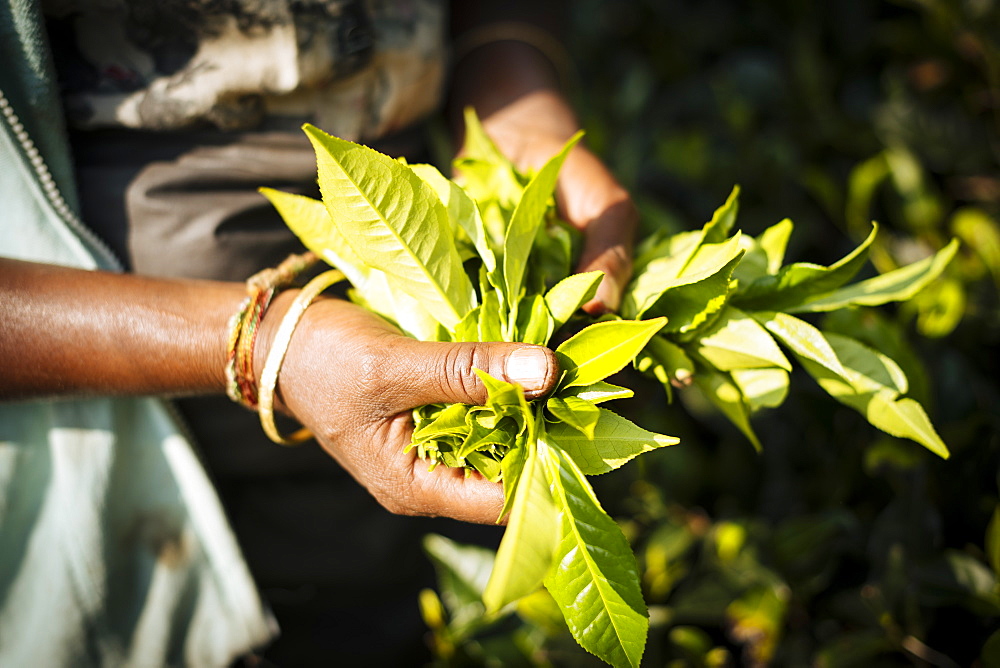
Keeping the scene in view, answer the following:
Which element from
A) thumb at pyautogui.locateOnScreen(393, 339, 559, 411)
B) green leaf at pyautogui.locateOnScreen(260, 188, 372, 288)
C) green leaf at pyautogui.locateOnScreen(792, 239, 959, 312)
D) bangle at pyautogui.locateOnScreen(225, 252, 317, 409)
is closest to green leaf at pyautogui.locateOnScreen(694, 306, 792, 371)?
green leaf at pyautogui.locateOnScreen(792, 239, 959, 312)

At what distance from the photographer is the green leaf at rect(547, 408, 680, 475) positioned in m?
0.60

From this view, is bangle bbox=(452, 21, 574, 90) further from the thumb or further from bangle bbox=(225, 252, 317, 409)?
the thumb

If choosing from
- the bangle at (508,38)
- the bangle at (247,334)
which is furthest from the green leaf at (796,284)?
the bangle at (508,38)

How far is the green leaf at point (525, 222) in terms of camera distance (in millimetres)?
629

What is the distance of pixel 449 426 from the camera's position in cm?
59

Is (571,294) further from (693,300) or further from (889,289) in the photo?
(889,289)

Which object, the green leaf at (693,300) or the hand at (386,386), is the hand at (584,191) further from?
the hand at (386,386)

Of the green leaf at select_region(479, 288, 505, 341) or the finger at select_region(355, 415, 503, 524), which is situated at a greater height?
the green leaf at select_region(479, 288, 505, 341)

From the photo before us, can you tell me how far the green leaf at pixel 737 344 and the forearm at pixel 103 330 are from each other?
0.56 meters

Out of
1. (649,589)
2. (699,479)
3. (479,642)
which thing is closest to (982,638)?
(649,589)

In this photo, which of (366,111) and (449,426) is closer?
(449,426)

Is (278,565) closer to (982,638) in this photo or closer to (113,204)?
(113,204)

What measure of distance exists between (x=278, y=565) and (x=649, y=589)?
705 millimetres

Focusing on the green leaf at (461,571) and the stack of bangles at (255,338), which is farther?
the green leaf at (461,571)
